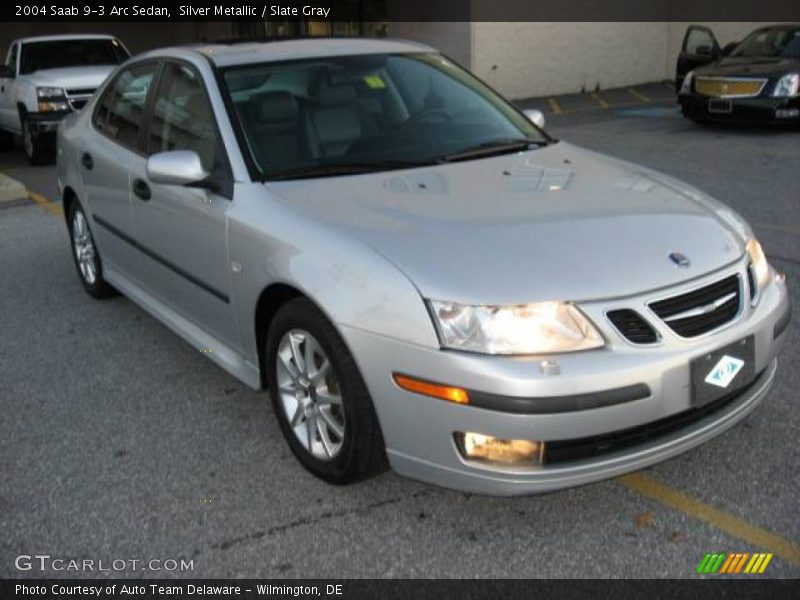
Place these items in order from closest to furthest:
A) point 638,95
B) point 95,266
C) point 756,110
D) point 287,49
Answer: point 287,49 → point 95,266 → point 756,110 → point 638,95

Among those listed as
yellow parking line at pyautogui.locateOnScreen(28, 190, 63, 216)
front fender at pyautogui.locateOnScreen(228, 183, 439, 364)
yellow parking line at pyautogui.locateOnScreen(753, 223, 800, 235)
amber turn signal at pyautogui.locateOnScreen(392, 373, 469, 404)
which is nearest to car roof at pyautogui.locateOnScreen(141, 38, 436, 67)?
front fender at pyautogui.locateOnScreen(228, 183, 439, 364)

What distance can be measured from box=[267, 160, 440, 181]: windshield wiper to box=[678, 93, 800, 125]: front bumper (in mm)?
9082

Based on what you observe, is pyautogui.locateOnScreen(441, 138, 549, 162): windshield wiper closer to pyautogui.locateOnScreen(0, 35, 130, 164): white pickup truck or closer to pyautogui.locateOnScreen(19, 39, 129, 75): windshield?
pyautogui.locateOnScreen(0, 35, 130, 164): white pickup truck

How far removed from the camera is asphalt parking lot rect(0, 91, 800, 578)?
9.22ft

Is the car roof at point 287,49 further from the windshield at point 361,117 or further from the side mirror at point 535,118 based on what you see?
the side mirror at point 535,118

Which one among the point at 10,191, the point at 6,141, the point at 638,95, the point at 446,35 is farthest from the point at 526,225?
the point at 638,95

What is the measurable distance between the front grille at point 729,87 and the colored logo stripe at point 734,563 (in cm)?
1003

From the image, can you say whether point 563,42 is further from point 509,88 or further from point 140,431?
point 140,431

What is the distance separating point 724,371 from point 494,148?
1595 mm

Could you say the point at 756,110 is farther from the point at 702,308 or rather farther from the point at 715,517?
the point at 715,517

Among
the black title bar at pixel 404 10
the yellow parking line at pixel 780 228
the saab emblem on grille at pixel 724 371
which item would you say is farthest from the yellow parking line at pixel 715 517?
the black title bar at pixel 404 10

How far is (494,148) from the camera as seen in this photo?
3.99 m

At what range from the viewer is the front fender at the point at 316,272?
2.74 m

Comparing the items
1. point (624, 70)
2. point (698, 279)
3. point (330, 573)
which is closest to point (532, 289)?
point (698, 279)
